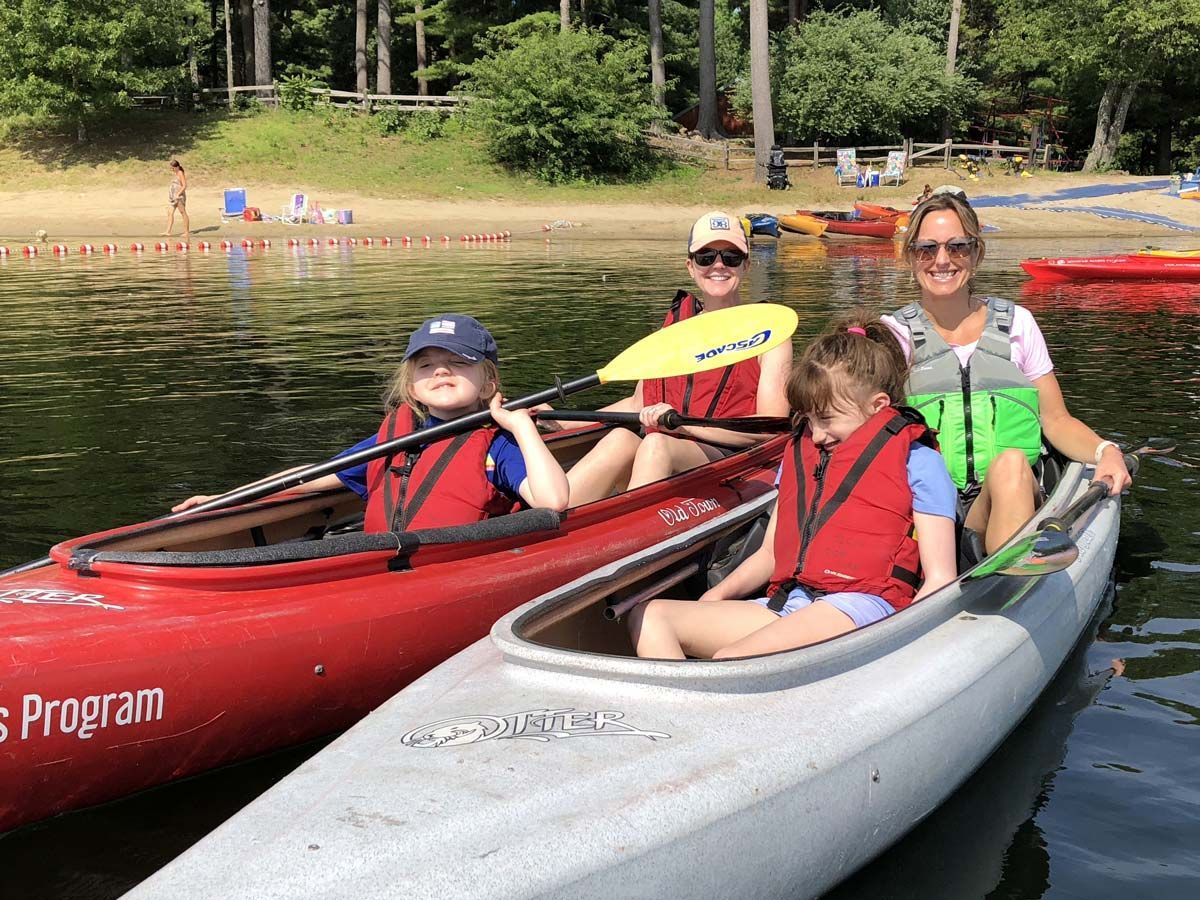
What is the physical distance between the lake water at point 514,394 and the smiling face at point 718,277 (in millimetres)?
1941

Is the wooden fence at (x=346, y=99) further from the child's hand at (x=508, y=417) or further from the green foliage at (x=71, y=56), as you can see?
the child's hand at (x=508, y=417)

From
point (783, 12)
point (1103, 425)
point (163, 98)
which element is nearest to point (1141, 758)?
point (1103, 425)

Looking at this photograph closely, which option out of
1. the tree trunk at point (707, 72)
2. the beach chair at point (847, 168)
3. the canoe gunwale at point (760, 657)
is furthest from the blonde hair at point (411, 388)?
the tree trunk at point (707, 72)

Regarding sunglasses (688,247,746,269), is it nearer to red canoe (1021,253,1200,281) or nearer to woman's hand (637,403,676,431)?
woman's hand (637,403,676,431)

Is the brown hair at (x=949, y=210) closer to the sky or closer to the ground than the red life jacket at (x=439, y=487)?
closer to the sky

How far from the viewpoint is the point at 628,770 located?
2492mm

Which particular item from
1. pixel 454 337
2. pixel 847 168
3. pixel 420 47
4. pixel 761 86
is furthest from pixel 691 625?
pixel 420 47

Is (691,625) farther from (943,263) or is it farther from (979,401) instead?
(943,263)

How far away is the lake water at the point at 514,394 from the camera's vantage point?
3.21 m

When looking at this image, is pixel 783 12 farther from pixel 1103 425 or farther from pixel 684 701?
pixel 684 701

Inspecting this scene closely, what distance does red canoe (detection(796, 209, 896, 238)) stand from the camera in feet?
77.0

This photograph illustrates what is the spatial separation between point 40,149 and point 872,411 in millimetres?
29225

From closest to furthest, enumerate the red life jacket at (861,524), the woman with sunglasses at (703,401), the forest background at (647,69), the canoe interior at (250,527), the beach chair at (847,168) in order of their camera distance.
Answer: the red life jacket at (861,524) < the canoe interior at (250,527) < the woman with sunglasses at (703,401) < the forest background at (647,69) < the beach chair at (847,168)

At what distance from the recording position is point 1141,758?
3641mm
